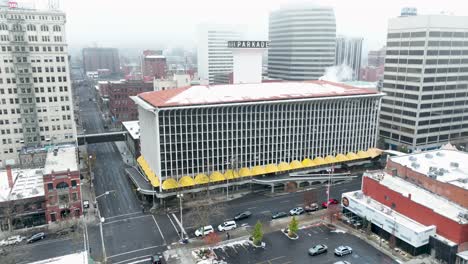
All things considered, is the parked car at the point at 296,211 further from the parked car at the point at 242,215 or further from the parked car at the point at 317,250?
the parked car at the point at 317,250

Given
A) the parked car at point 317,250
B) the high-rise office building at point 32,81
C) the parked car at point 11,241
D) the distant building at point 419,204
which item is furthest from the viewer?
the high-rise office building at point 32,81

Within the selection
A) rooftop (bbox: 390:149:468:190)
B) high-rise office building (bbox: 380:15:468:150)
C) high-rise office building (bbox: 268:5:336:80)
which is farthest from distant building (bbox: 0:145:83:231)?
high-rise office building (bbox: 268:5:336:80)

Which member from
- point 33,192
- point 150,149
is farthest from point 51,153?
point 150,149

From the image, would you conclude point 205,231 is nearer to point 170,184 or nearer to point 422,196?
point 170,184

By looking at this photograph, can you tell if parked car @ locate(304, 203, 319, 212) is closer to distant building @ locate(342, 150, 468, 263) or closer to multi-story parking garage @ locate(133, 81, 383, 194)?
distant building @ locate(342, 150, 468, 263)

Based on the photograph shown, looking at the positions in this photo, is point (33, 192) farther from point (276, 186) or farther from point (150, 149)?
point (276, 186)

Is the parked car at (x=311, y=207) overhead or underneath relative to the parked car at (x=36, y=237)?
overhead

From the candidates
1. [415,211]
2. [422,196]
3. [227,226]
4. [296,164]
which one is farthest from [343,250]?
[296,164]

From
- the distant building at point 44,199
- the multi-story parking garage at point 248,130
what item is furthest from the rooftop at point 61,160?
the multi-story parking garage at point 248,130
